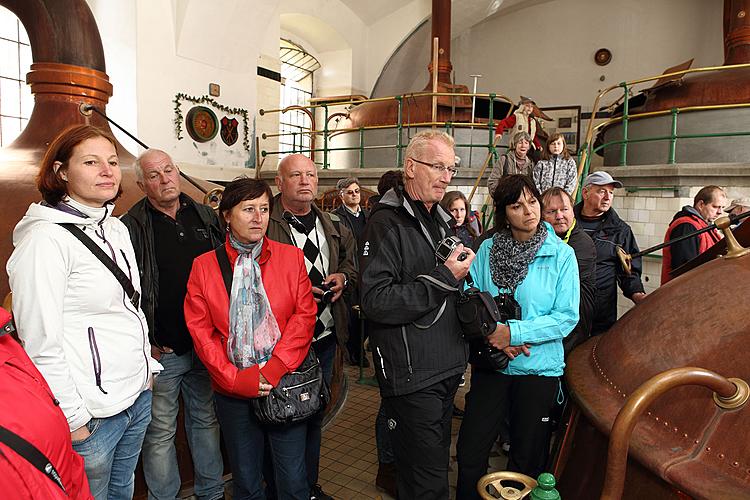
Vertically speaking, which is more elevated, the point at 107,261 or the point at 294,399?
the point at 107,261

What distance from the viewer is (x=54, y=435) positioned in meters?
1.14

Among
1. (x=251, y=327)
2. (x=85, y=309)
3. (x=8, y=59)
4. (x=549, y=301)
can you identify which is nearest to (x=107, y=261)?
(x=85, y=309)

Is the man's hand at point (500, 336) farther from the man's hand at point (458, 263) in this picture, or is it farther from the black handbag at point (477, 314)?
the man's hand at point (458, 263)

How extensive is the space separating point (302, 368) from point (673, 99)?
8.31 m

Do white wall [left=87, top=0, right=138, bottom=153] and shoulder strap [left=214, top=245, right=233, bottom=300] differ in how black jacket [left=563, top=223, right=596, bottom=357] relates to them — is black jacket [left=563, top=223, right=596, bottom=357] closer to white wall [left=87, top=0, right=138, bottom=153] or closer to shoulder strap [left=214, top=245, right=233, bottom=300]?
shoulder strap [left=214, top=245, right=233, bottom=300]

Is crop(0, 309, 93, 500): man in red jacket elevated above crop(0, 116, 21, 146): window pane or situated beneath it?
situated beneath

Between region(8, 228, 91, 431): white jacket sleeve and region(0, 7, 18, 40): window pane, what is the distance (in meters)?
8.48

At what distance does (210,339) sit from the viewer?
6.82 ft

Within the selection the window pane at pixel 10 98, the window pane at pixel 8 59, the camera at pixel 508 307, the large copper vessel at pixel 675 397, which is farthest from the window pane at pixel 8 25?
the large copper vessel at pixel 675 397

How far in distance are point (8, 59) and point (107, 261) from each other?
27.6 ft

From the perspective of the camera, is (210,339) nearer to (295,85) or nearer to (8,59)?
(8,59)

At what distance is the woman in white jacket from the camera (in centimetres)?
149

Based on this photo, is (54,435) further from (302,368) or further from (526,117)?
(526,117)

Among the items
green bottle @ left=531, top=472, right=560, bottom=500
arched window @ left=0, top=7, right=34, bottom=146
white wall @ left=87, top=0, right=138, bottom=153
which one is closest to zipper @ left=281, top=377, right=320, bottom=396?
green bottle @ left=531, top=472, right=560, bottom=500
